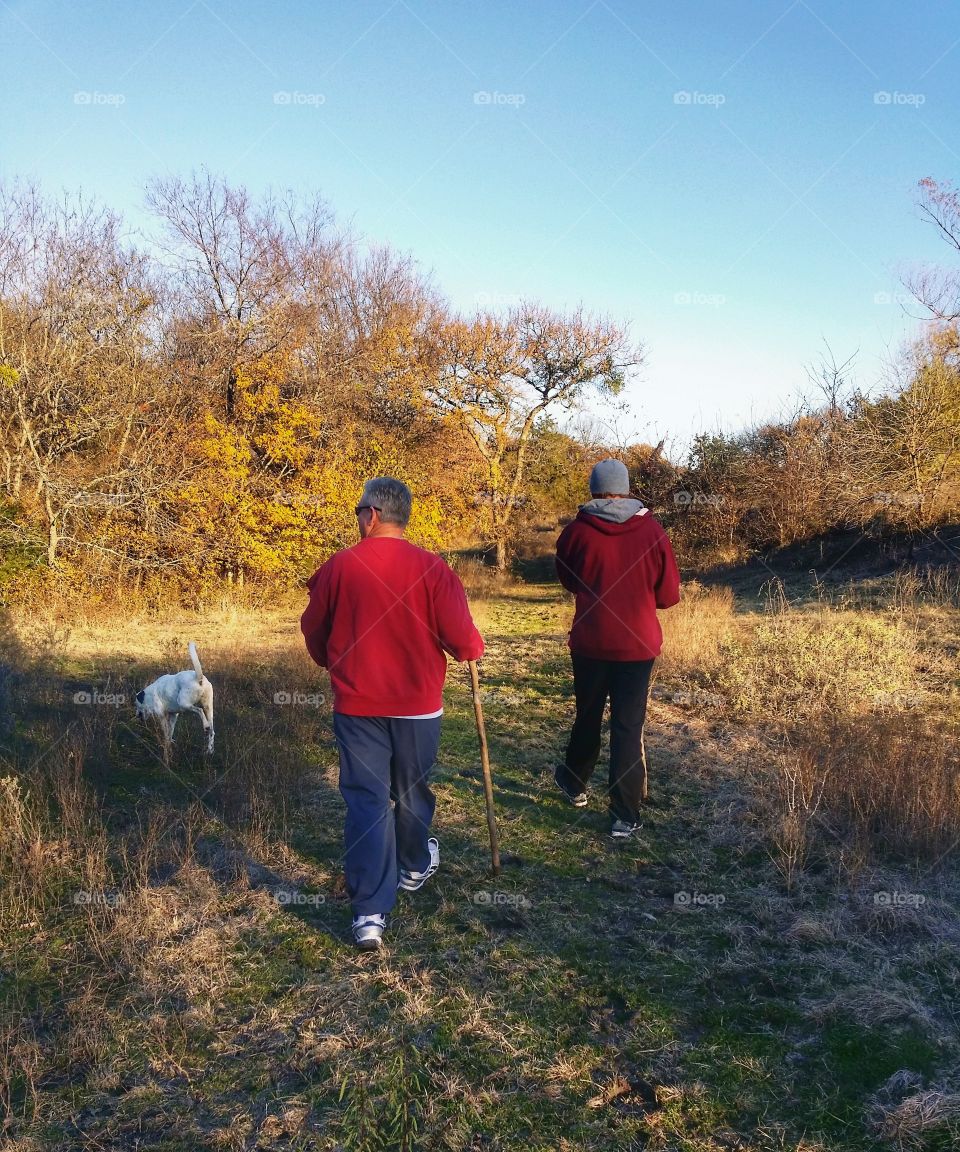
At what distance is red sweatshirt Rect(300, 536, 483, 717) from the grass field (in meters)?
1.16

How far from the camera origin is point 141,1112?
2.48 meters

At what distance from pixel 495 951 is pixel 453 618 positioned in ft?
4.89

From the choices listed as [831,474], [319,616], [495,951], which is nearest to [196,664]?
[319,616]

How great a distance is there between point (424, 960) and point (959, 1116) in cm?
199

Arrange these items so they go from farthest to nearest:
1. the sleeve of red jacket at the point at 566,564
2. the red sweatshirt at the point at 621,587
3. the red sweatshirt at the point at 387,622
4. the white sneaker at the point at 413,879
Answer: the sleeve of red jacket at the point at 566,564 < the red sweatshirt at the point at 621,587 < the white sneaker at the point at 413,879 < the red sweatshirt at the point at 387,622

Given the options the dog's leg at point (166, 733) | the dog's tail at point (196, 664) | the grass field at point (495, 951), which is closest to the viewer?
the grass field at point (495, 951)

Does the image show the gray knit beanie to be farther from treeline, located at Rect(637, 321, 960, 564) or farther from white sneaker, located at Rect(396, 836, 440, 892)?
treeline, located at Rect(637, 321, 960, 564)

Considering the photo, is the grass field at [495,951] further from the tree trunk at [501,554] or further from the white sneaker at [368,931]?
the tree trunk at [501,554]

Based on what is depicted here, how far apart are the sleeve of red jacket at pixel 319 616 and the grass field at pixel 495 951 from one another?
53.0 inches

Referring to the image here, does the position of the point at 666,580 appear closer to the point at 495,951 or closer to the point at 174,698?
the point at 495,951

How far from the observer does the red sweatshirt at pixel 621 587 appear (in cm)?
443

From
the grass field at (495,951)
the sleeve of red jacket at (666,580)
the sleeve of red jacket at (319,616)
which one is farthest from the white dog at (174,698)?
the sleeve of red jacket at (666,580)

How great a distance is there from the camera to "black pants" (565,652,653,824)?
4500 millimetres

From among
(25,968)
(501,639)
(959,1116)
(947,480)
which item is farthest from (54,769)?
(947,480)
